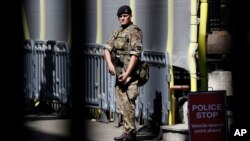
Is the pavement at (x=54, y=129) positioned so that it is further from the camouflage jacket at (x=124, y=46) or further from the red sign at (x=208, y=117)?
the red sign at (x=208, y=117)

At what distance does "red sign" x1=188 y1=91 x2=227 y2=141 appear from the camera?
7438mm

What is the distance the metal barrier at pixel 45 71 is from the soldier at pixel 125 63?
2.59m

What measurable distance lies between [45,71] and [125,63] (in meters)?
3.42

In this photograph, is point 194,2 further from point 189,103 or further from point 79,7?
point 79,7

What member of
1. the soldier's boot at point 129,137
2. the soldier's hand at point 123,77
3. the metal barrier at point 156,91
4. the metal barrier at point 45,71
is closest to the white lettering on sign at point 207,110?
the soldier's hand at point 123,77

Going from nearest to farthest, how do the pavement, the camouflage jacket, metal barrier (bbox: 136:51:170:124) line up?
the camouflage jacket < the pavement < metal barrier (bbox: 136:51:170:124)

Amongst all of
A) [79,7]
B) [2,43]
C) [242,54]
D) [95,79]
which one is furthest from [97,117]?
[79,7]

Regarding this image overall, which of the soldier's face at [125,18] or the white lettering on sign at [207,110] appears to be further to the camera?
the soldier's face at [125,18]

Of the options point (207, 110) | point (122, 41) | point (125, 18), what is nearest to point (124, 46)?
point (122, 41)

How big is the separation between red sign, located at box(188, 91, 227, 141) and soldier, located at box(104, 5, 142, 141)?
4.29ft

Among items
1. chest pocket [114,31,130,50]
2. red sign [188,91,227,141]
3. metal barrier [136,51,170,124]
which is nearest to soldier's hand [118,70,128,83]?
chest pocket [114,31,130,50]

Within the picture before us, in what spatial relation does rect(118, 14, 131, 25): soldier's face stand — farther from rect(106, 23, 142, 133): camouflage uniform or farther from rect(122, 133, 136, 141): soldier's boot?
rect(122, 133, 136, 141): soldier's boot

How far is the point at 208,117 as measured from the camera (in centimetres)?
751

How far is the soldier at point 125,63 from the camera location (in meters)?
8.67
